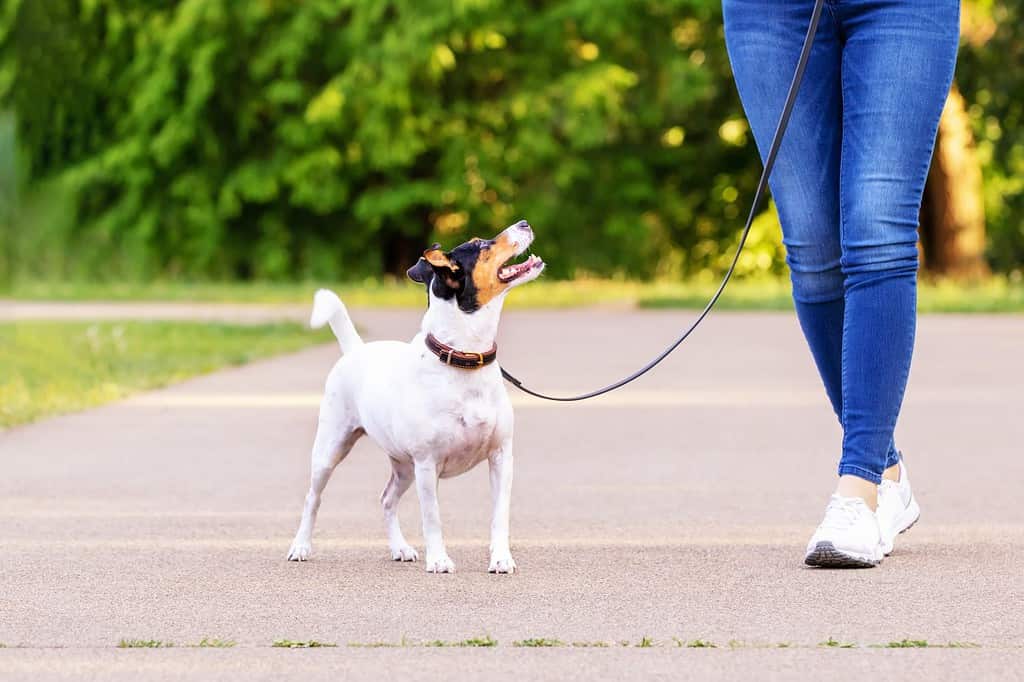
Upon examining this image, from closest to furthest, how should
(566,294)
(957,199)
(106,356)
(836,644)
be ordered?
(836,644), (106,356), (566,294), (957,199)

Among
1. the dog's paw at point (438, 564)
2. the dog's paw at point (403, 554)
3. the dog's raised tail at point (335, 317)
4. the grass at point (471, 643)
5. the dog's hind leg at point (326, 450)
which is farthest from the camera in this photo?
the dog's raised tail at point (335, 317)

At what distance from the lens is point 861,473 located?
5.02 metres

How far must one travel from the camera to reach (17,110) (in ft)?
41.4

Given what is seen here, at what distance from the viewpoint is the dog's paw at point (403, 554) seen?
205 inches

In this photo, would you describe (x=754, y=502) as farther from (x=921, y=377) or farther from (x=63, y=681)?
(x=921, y=377)

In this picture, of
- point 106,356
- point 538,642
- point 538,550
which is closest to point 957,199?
point 106,356

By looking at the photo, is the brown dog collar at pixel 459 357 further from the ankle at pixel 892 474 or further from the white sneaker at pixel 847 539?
the ankle at pixel 892 474

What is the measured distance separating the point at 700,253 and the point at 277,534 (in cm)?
2509

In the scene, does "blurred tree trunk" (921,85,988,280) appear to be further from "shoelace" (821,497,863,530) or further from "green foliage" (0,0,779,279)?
"shoelace" (821,497,863,530)

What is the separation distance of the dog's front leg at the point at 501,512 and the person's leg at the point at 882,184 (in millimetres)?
903

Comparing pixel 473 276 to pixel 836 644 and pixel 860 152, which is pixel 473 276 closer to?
pixel 860 152

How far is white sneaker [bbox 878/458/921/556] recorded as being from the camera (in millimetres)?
5098

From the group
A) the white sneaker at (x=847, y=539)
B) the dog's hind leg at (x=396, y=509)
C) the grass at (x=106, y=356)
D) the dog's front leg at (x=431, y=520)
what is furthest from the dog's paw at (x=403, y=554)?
the grass at (x=106, y=356)

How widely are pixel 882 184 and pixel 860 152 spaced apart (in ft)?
0.35
